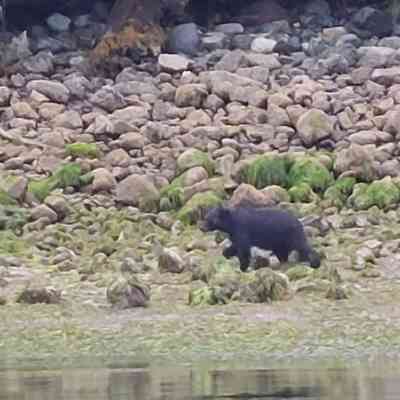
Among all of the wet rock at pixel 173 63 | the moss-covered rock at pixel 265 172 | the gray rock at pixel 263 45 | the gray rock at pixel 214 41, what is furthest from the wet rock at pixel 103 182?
the gray rock at pixel 214 41

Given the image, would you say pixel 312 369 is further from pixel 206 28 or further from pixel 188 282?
pixel 206 28

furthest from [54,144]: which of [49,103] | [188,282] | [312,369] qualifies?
[312,369]

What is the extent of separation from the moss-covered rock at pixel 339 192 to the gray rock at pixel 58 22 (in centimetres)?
1063

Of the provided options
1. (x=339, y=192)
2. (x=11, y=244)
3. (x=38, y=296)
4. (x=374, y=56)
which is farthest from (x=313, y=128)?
(x=38, y=296)

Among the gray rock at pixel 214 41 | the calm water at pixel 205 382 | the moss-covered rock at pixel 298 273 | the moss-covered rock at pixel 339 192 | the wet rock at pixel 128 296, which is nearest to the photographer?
the calm water at pixel 205 382

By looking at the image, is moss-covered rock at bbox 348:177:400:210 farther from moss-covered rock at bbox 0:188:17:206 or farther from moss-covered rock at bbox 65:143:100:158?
moss-covered rock at bbox 0:188:17:206

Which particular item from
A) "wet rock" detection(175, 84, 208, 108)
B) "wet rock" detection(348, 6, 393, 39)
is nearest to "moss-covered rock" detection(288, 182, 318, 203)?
"wet rock" detection(175, 84, 208, 108)

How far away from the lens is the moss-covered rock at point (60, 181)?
2367 centimetres

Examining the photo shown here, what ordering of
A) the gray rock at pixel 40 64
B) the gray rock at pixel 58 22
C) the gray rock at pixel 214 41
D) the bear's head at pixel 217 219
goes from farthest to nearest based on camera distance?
the gray rock at pixel 58 22 < the gray rock at pixel 214 41 < the gray rock at pixel 40 64 < the bear's head at pixel 217 219

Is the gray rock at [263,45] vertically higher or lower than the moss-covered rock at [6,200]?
higher

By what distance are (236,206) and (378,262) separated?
2.79 m

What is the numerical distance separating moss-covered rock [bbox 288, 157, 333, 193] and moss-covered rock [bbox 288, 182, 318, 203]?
25 cm

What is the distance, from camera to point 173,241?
69.8 feet

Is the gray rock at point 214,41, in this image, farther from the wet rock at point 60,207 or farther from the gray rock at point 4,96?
the wet rock at point 60,207
